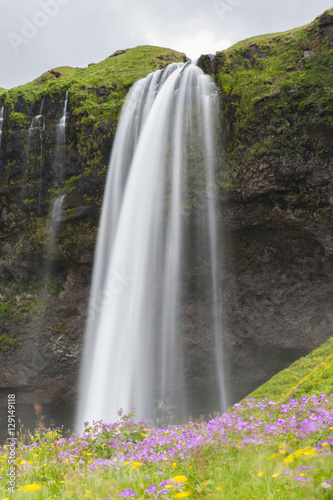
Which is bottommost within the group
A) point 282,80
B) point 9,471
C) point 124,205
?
point 9,471

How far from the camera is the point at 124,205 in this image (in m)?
15.4

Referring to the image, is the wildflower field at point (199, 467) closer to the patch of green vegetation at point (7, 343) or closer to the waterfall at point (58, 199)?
the waterfall at point (58, 199)

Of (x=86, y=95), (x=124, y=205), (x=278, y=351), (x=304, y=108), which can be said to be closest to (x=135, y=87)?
(x=86, y=95)

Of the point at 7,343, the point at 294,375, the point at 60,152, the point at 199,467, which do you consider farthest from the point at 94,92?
the point at 199,467

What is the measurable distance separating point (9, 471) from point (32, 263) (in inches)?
598

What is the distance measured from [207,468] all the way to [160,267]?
1246 cm

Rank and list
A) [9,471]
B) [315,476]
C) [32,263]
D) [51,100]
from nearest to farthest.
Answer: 1. [315,476]
2. [9,471]
3. [32,263]
4. [51,100]

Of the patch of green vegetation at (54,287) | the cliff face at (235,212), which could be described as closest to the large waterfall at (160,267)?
the cliff face at (235,212)

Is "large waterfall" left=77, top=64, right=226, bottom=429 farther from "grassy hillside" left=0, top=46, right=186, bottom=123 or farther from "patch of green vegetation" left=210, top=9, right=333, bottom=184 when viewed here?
"grassy hillside" left=0, top=46, right=186, bottom=123

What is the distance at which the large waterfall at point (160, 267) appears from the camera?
14.9 m

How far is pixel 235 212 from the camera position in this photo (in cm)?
1457

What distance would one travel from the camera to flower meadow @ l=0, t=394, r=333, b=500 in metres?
2.33

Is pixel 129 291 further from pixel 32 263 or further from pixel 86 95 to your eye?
pixel 86 95

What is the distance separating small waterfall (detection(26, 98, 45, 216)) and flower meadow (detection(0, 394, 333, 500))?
53.8 ft
